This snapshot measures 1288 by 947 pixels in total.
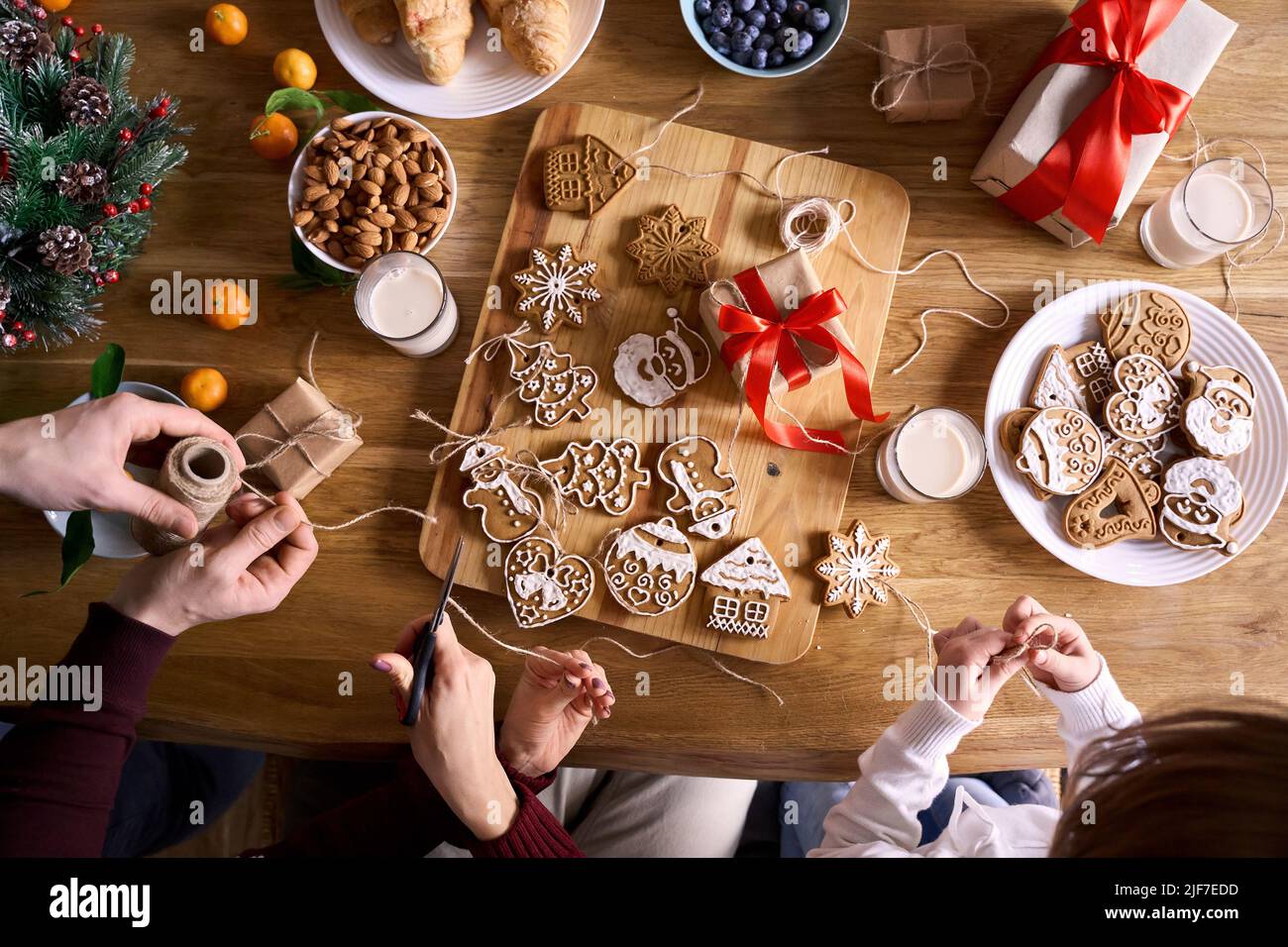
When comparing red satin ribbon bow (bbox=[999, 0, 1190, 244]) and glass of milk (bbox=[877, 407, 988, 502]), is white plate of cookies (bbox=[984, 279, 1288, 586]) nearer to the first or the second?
glass of milk (bbox=[877, 407, 988, 502])

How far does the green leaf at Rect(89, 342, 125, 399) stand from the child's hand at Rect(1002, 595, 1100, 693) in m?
1.39

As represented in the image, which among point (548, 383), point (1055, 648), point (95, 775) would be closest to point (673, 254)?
point (548, 383)

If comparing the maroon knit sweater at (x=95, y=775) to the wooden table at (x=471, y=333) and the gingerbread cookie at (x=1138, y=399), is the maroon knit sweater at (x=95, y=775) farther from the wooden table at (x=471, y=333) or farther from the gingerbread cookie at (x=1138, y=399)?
the gingerbread cookie at (x=1138, y=399)

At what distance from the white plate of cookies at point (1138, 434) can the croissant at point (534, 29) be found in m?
0.86

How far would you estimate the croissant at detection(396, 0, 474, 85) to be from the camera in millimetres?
1263

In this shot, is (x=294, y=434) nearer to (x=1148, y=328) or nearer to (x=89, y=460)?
(x=89, y=460)

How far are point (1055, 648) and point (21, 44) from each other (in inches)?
68.0

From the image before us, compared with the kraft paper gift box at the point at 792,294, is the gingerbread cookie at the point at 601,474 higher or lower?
lower

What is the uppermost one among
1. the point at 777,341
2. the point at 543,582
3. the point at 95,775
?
the point at 777,341

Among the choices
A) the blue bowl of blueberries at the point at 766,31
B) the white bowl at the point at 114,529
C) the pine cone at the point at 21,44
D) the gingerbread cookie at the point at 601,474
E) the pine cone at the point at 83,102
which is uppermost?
the blue bowl of blueberries at the point at 766,31

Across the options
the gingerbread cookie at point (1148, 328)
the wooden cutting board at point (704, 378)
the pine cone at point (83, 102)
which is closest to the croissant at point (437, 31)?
the wooden cutting board at point (704, 378)

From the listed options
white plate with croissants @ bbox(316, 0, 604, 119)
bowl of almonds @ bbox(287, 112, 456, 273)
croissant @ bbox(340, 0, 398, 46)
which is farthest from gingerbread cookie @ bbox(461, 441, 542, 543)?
croissant @ bbox(340, 0, 398, 46)

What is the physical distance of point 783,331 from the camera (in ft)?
4.00

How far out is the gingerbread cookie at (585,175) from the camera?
1354 mm
